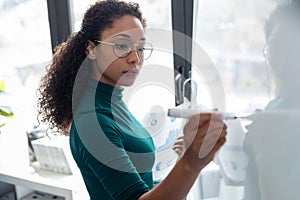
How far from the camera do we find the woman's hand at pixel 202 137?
58 cm

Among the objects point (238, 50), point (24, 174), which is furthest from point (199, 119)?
point (24, 174)

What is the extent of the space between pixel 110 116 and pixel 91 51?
18 cm

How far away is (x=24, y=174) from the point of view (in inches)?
62.4

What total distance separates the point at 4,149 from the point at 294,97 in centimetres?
145

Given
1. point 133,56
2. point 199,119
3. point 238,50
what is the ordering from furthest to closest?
point 133,56 → point 238,50 → point 199,119

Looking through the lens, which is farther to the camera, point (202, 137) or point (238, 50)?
point (238, 50)

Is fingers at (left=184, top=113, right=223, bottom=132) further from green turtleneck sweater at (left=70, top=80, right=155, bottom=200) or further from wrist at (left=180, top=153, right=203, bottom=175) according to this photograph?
green turtleneck sweater at (left=70, top=80, right=155, bottom=200)

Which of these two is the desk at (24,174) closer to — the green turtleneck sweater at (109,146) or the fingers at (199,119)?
the green turtleneck sweater at (109,146)

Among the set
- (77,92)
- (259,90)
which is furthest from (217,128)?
(77,92)

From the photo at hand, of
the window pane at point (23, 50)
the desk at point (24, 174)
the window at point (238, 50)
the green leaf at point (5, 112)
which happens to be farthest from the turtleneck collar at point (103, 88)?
the window pane at point (23, 50)

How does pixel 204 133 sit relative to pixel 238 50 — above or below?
below

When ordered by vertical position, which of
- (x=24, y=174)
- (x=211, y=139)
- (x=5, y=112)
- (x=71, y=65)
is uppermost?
(x=71, y=65)

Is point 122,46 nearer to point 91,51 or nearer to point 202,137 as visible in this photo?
point 91,51

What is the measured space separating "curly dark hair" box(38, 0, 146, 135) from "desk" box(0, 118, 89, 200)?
0.52 meters
